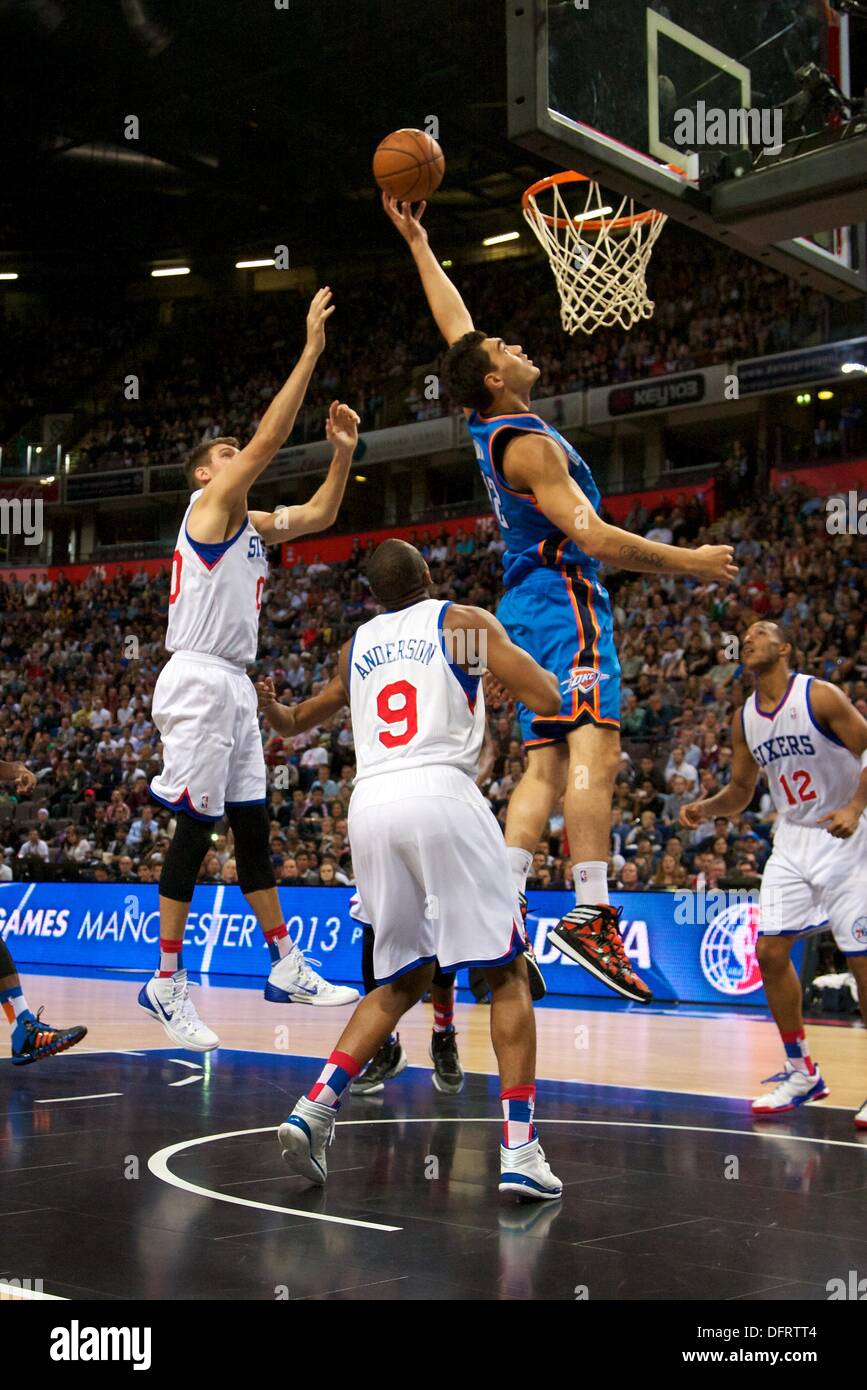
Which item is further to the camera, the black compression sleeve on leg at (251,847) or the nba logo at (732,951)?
the nba logo at (732,951)

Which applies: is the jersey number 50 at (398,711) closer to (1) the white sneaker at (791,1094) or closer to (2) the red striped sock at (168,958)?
(2) the red striped sock at (168,958)

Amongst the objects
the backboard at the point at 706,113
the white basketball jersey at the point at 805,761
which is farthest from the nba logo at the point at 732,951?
the backboard at the point at 706,113

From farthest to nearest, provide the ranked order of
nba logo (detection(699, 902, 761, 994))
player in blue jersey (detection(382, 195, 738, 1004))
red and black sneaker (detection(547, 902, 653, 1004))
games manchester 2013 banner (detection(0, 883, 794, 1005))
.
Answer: games manchester 2013 banner (detection(0, 883, 794, 1005)), nba logo (detection(699, 902, 761, 994)), player in blue jersey (detection(382, 195, 738, 1004)), red and black sneaker (detection(547, 902, 653, 1004))

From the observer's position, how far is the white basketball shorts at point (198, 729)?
585 centimetres

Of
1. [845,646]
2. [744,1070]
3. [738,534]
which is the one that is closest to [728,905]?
[744,1070]

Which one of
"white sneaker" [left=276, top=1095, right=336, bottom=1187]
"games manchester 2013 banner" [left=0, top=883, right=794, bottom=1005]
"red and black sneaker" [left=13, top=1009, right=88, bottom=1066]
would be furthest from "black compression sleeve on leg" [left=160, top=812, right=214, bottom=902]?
"games manchester 2013 banner" [left=0, top=883, right=794, bottom=1005]

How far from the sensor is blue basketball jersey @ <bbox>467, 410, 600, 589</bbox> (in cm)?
512

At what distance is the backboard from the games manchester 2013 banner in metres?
5.47

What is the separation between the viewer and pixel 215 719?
5.93m

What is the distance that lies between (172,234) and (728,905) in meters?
21.8

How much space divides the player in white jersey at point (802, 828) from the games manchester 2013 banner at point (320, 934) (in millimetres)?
4229

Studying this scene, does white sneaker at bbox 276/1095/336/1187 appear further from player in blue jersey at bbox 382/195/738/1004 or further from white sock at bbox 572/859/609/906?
white sock at bbox 572/859/609/906

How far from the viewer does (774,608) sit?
17.1 m

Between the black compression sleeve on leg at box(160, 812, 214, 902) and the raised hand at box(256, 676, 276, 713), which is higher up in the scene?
the raised hand at box(256, 676, 276, 713)
